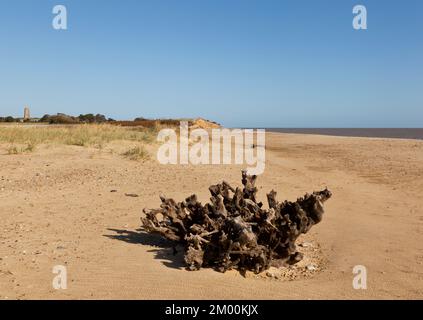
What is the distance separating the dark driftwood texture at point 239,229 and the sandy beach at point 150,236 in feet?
0.66

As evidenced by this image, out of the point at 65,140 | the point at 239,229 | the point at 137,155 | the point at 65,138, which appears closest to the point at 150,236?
the point at 239,229

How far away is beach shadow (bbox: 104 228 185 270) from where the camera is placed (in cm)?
459

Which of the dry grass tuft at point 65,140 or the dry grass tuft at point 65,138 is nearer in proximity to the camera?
the dry grass tuft at point 65,140

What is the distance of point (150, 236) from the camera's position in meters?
5.52

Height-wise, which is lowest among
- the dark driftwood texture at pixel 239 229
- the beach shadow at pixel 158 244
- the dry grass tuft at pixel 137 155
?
the beach shadow at pixel 158 244

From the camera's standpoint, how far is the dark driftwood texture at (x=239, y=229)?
14.5 feet

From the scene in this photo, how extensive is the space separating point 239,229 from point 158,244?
4.02 ft

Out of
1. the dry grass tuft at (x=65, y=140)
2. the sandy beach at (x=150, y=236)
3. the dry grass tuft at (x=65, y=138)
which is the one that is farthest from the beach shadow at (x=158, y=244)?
the dry grass tuft at (x=65, y=138)

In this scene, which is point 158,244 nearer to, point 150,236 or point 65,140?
point 150,236

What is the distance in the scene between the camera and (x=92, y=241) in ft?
17.1

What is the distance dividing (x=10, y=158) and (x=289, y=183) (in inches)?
260

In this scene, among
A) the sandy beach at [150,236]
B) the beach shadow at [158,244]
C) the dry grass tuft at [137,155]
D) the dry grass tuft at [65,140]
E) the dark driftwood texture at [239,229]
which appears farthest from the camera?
the dry grass tuft at [65,140]

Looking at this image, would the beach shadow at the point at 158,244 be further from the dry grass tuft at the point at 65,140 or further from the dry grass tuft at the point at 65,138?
the dry grass tuft at the point at 65,138
